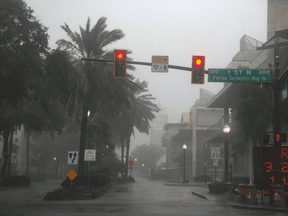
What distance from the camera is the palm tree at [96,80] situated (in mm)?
26438

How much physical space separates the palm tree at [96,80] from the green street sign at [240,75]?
34.0 feet

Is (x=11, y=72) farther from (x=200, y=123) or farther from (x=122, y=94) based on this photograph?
(x=200, y=123)

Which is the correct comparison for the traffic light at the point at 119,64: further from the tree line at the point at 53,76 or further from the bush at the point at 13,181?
the bush at the point at 13,181

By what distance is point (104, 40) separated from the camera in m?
28.9

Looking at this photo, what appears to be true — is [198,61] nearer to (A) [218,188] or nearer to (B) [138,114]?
(A) [218,188]

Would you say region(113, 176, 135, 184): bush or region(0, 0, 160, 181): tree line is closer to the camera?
region(0, 0, 160, 181): tree line

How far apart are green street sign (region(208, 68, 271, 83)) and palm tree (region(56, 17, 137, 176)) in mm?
10362

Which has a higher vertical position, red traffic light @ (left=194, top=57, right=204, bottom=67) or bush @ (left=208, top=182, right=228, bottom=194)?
red traffic light @ (left=194, top=57, right=204, bottom=67)

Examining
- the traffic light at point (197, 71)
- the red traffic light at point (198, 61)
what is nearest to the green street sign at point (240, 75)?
the traffic light at point (197, 71)

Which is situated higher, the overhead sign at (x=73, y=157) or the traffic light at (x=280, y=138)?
the traffic light at (x=280, y=138)

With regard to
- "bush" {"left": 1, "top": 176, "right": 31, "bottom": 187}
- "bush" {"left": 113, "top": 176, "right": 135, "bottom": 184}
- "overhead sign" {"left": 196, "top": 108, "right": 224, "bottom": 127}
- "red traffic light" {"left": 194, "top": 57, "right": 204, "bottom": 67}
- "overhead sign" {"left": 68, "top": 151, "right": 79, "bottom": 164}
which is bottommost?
"bush" {"left": 113, "top": 176, "right": 135, "bottom": 184}

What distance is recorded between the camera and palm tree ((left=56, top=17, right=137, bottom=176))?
26.4 metres

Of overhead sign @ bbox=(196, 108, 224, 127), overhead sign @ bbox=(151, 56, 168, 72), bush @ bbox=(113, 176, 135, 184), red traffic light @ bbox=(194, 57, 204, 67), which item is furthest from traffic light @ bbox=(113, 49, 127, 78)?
overhead sign @ bbox=(196, 108, 224, 127)

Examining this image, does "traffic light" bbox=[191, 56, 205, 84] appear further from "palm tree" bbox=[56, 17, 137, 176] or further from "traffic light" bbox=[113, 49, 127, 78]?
"palm tree" bbox=[56, 17, 137, 176]
